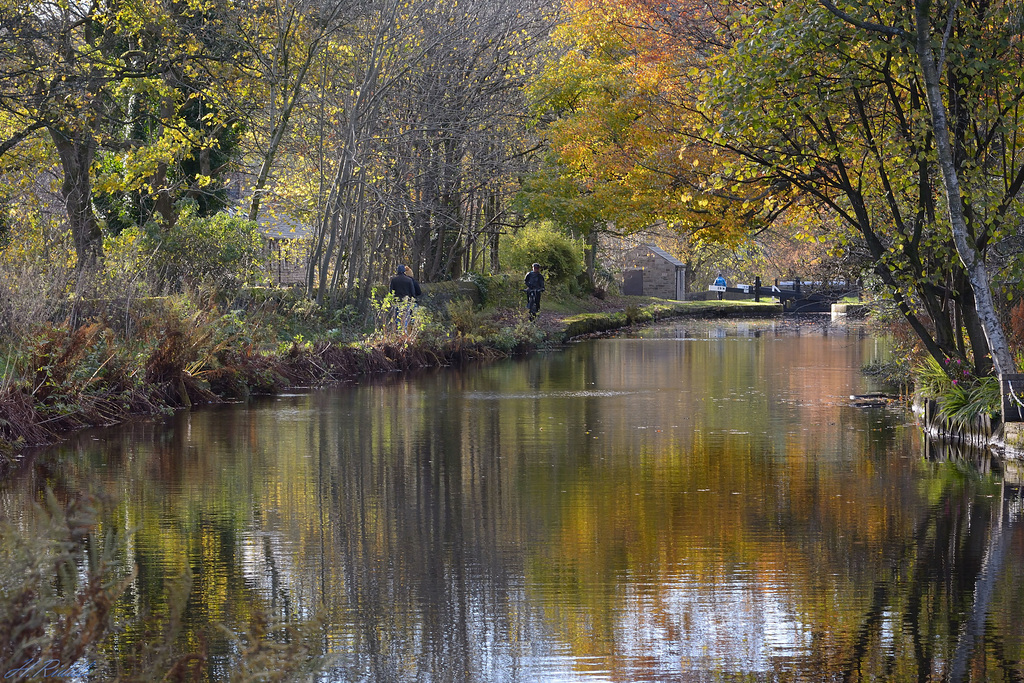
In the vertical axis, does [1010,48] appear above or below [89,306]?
above

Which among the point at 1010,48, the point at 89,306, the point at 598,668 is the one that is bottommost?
the point at 598,668

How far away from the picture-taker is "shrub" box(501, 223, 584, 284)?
4984cm

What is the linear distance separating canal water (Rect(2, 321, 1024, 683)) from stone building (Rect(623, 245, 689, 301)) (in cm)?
6799

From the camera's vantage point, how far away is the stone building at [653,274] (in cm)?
8725

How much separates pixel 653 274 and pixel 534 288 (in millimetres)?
47733

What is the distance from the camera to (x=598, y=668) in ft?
22.1

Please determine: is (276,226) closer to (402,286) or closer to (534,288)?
(534,288)

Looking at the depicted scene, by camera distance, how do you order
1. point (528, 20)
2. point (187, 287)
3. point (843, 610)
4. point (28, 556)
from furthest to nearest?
point (528, 20) → point (187, 287) → point (843, 610) → point (28, 556)

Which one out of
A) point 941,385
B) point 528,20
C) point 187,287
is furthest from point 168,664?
point 528,20

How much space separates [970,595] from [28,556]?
5770 mm

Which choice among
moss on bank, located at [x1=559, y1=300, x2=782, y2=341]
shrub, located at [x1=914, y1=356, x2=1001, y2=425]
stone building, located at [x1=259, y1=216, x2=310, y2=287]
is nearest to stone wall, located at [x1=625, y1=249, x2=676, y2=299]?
moss on bank, located at [x1=559, y1=300, x2=782, y2=341]

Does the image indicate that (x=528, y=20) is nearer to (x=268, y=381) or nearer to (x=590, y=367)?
(x=590, y=367)

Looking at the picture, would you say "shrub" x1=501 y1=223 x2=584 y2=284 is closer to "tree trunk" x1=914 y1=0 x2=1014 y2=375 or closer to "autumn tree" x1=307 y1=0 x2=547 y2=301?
"autumn tree" x1=307 y1=0 x2=547 y2=301

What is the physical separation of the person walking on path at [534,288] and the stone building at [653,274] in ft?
149
